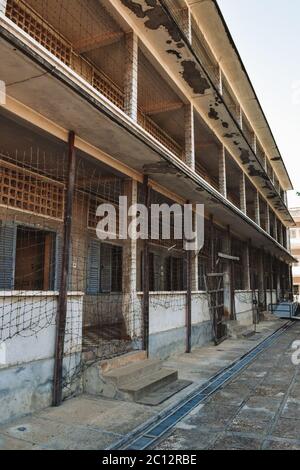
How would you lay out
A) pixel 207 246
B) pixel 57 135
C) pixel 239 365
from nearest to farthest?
pixel 57 135, pixel 239 365, pixel 207 246

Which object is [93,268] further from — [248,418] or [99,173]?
[248,418]

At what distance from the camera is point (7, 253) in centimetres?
702

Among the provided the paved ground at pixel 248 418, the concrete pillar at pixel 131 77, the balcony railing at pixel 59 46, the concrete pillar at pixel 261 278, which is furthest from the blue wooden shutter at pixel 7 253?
the concrete pillar at pixel 261 278

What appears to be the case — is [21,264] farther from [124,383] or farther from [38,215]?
[124,383]

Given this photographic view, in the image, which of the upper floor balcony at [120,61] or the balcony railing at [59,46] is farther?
the upper floor balcony at [120,61]

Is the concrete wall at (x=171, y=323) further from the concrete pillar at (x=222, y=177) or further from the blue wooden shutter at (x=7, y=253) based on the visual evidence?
the concrete pillar at (x=222, y=177)

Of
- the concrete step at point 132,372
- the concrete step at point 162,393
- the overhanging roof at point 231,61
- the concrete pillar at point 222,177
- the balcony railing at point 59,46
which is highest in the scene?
the overhanging roof at point 231,61

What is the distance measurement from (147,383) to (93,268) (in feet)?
13.6

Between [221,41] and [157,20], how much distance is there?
13.7ft

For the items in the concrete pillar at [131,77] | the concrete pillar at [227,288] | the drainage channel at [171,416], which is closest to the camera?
the drainage channel at [171,416]

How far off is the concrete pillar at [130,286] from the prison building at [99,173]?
3 centimetres

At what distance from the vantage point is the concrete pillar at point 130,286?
7328mm
